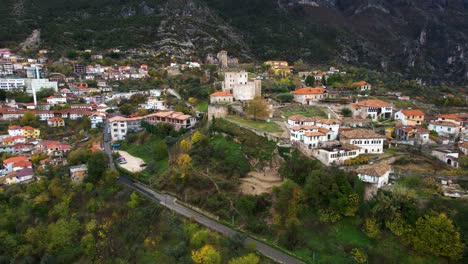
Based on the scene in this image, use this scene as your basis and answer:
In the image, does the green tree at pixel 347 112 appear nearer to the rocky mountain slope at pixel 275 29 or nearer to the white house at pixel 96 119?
the white house at pixel 96 119

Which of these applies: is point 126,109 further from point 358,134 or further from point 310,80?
point 358,134

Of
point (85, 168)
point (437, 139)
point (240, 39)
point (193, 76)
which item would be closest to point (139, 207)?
point (85, 168)

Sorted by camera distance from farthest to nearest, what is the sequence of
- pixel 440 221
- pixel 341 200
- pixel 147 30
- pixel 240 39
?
pixel 240 39 < pixel 147 30 < pixel 341 200 < pixel 440 221

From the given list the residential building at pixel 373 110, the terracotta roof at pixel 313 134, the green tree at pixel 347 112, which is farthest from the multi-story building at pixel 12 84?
the residential building at pixel 373 110

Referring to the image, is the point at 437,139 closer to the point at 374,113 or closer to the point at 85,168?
the point at 374,113

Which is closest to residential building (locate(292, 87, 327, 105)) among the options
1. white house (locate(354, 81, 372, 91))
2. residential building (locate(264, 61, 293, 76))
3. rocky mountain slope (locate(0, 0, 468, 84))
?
white house (locate(354, 81, 372, 91))

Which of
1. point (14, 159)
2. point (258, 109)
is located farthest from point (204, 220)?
point (14, 159)

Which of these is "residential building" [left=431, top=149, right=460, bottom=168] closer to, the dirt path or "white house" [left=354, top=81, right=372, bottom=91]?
"white house" [left=354, top=81, right=372, bottom=91]
